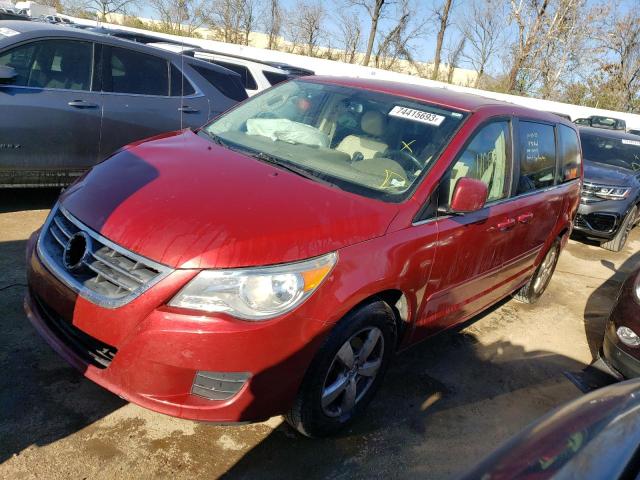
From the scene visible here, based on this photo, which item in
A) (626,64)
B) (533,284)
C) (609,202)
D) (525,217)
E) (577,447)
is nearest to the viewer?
(577,447)

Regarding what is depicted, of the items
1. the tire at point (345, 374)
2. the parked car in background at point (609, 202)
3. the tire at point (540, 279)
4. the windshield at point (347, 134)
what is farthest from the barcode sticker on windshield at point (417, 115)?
the parked car in background at point (609, 202)

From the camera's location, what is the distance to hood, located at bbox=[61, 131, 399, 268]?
2.28 metres

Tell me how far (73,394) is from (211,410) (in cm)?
101

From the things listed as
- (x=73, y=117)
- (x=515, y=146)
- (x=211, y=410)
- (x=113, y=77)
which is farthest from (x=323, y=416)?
(x=113, y=77)

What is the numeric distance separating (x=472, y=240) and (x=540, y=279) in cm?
229

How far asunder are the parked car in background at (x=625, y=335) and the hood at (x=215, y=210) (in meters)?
2.07

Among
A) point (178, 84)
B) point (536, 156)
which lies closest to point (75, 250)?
point (536, 156)

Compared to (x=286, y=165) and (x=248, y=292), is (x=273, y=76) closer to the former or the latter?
(x=286, y=165)

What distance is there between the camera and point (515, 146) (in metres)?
3.79

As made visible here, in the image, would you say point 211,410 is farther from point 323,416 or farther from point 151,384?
point 323,416

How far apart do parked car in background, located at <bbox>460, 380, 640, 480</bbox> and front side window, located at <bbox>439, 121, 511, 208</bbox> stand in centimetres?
151

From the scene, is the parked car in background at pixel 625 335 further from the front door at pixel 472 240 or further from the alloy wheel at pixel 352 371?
the alloy wheel at pixel 352 371

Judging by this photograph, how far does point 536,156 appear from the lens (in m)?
4.16

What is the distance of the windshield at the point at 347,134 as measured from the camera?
3068mm
